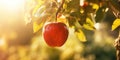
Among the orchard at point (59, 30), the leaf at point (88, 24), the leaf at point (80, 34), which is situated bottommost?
the leaf at point (80, 34)

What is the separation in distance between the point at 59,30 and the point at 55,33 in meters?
0.03

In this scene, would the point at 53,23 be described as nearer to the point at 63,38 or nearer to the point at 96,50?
the point at 63,38

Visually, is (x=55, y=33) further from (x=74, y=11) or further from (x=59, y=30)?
(x=74, y=11)

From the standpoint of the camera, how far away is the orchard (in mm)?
2023

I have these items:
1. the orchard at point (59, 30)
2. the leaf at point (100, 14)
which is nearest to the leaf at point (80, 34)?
the orchard at point (59, 30)

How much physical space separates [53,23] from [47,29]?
0.05m

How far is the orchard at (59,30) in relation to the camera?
2023mm

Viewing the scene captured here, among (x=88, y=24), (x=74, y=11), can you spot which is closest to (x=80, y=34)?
(x=88, y=24)

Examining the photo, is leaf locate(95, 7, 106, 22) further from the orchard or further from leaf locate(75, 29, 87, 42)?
leaf locate(75, 29, 87, 42)

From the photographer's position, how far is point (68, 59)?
8.45 meters

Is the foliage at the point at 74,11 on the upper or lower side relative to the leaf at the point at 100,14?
upper

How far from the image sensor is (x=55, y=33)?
2150 mm

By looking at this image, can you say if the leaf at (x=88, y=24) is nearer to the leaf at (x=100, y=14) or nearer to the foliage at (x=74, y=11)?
the foliage at (x=74, y=11)

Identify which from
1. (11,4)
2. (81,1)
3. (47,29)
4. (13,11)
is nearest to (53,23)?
(47,29)
